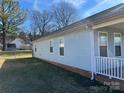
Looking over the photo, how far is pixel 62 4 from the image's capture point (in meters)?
46.1

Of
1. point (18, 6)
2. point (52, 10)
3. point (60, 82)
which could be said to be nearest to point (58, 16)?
point (52, 10)

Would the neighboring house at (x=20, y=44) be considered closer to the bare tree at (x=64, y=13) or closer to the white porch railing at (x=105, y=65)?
the bare tree at (x=64, y=13)

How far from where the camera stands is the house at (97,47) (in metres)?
7.06

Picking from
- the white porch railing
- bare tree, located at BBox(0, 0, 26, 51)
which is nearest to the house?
the white porch railing

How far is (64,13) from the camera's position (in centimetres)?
4641

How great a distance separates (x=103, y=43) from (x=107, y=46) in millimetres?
387

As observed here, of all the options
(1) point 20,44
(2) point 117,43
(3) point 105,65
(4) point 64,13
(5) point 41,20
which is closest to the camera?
(3) point 105,65

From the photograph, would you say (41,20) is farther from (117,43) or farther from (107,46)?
(107,46)

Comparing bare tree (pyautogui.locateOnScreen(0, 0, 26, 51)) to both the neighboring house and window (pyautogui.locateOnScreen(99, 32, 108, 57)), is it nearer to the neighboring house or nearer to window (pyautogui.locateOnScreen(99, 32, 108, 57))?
the neighboring house

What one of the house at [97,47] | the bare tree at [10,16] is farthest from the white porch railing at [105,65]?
the bare tree at [10,16]

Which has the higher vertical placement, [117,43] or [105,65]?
[117,43]

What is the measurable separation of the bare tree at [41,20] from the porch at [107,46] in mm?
38022

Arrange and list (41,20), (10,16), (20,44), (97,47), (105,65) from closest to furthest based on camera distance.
Result: (105,65)
(97,47)
(10,16)
(41,20)
(20,44)

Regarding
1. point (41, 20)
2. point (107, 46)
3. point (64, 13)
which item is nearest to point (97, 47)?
point (107, 46)
